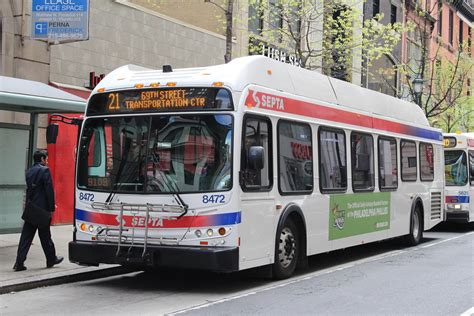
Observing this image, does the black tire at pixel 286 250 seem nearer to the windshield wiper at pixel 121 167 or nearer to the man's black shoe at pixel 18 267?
the windshield wiper at pixel 121 167

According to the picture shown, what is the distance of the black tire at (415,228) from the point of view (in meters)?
15.2

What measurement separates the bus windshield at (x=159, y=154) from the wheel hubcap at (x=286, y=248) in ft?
5.69

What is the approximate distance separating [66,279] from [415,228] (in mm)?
9277

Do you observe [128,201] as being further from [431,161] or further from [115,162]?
[431,161]

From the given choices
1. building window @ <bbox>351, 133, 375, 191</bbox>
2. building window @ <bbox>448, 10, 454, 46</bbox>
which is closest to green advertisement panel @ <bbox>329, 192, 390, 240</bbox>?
building window @ <bbox>351, 133, 375, 191</bbox>

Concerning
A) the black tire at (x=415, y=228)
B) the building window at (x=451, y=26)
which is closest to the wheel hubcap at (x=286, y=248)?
the black tire at (x=415, y=228)

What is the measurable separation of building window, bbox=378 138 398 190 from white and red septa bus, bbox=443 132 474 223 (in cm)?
613

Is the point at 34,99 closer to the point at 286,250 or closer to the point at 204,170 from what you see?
the point at 204,170

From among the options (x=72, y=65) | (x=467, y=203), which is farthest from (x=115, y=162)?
(x=467, y=203)

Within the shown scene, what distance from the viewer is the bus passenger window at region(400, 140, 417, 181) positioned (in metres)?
14.5

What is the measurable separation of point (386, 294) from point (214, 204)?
2707 mm

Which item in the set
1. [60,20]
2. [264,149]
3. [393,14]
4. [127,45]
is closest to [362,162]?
[264,149]

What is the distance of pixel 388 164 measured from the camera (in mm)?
13680

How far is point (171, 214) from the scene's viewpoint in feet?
27.7
